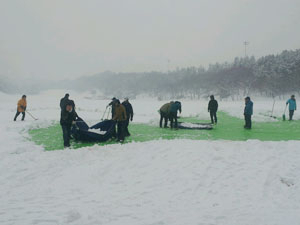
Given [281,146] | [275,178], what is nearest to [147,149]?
[275,178]

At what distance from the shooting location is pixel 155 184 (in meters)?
5.72

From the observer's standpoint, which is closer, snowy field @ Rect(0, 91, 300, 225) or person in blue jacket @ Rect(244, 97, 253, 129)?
snowy field @ Rect(0, 91, 300, 225)

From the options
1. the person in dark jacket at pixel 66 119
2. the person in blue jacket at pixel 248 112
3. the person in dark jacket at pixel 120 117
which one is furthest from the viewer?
the person in blue jacket at pixel 248 112

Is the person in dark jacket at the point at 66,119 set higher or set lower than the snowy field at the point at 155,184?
higher

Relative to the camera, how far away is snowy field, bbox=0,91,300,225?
4113 millimetres

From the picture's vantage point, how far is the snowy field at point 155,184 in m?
4.11

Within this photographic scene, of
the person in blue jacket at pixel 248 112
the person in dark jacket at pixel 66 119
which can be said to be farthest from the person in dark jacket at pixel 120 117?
the person in blue jacket at pixel 248 112

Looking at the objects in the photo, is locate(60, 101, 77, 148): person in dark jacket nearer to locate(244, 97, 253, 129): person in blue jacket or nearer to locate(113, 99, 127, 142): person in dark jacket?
locate(113, 99, 127, 142): person in dark jacket

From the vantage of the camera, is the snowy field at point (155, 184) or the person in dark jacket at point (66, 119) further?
the person in dark jacket at point (66, 119)

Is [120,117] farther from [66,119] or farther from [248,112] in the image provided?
A: [248,112]

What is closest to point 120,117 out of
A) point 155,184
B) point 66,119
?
point 66,119

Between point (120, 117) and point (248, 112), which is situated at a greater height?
point (248, 112)

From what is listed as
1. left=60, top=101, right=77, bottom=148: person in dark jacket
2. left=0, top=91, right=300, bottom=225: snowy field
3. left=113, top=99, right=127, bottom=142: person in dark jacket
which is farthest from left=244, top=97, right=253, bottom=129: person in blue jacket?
left=60, top=101, right=77, bottom=148: person in dark jacket

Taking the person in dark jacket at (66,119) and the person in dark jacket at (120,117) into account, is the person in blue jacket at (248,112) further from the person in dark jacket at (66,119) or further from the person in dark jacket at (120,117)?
the person in dark jacket at (66,119)
